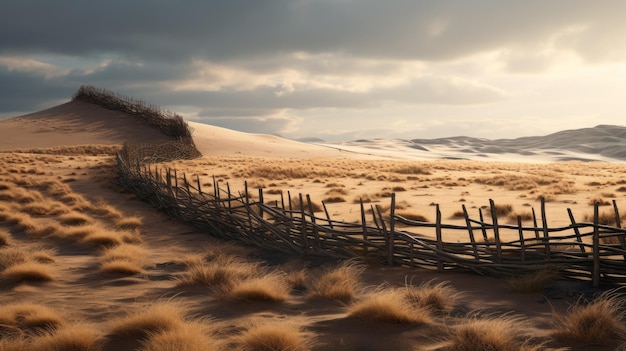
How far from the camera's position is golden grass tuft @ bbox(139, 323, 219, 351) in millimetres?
4043

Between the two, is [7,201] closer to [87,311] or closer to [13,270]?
[13,270]

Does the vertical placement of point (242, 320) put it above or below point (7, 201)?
below

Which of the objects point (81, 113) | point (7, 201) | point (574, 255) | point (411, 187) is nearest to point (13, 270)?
point (574, 255)

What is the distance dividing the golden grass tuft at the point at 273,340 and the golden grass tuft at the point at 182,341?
23 cm

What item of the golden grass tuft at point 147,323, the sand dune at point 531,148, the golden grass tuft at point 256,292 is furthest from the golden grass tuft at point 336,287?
the sand dune at point 531,148

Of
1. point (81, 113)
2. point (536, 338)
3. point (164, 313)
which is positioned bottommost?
point (536, 338)

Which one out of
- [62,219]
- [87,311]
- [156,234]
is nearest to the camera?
[87,311]

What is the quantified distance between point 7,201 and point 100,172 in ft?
30.4

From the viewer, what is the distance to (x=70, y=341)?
429 cm

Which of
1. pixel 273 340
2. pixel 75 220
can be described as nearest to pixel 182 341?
pixel 273 340

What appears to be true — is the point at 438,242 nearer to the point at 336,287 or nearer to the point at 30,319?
the point at 336,287

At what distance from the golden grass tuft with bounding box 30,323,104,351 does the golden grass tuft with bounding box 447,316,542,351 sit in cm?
289

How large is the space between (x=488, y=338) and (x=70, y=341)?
10.7ft

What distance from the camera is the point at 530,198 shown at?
680 inches
